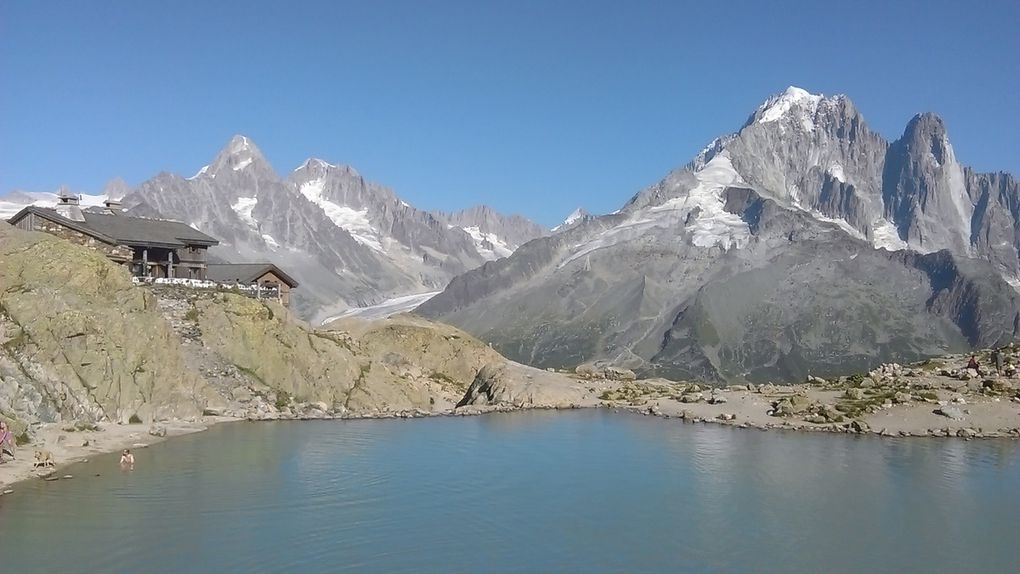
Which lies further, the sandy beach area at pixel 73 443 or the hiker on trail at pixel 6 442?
the hiker on trail at pixel 6 442

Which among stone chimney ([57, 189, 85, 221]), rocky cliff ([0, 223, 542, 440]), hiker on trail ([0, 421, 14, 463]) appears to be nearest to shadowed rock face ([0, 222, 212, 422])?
rocky cliff ([0, 223, 542, 440])

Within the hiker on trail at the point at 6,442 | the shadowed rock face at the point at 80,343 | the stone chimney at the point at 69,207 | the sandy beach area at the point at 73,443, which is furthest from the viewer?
the stone chimney at the point at 69,207

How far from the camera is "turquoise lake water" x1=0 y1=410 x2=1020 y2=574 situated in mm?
31078

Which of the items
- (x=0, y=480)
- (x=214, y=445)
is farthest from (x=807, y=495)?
(x=0, y=480)

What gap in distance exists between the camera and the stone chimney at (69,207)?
73688 mm

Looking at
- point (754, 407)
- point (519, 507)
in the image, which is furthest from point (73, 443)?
point (754, 407)

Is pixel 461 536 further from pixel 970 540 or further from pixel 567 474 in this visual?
pixel 970 540

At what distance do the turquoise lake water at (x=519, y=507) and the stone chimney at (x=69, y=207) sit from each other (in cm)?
3112

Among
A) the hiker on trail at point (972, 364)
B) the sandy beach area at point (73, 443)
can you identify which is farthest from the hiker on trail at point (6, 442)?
the hiker on trail at point (972, 364)

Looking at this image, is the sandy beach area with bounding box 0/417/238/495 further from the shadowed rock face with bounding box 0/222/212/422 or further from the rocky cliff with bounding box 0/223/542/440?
the shadowed rock face with bounding box 0/222/212/422

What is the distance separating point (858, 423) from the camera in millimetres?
60156

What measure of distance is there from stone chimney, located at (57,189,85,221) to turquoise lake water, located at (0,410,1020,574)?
1225 inches

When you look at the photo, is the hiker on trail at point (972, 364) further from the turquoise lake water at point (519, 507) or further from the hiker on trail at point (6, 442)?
the hiker on trail at point (6, 442)

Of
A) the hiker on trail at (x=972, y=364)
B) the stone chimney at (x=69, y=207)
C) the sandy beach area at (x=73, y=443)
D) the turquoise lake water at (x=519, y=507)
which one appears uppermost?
the stone chimney at (x=69, y=207)
